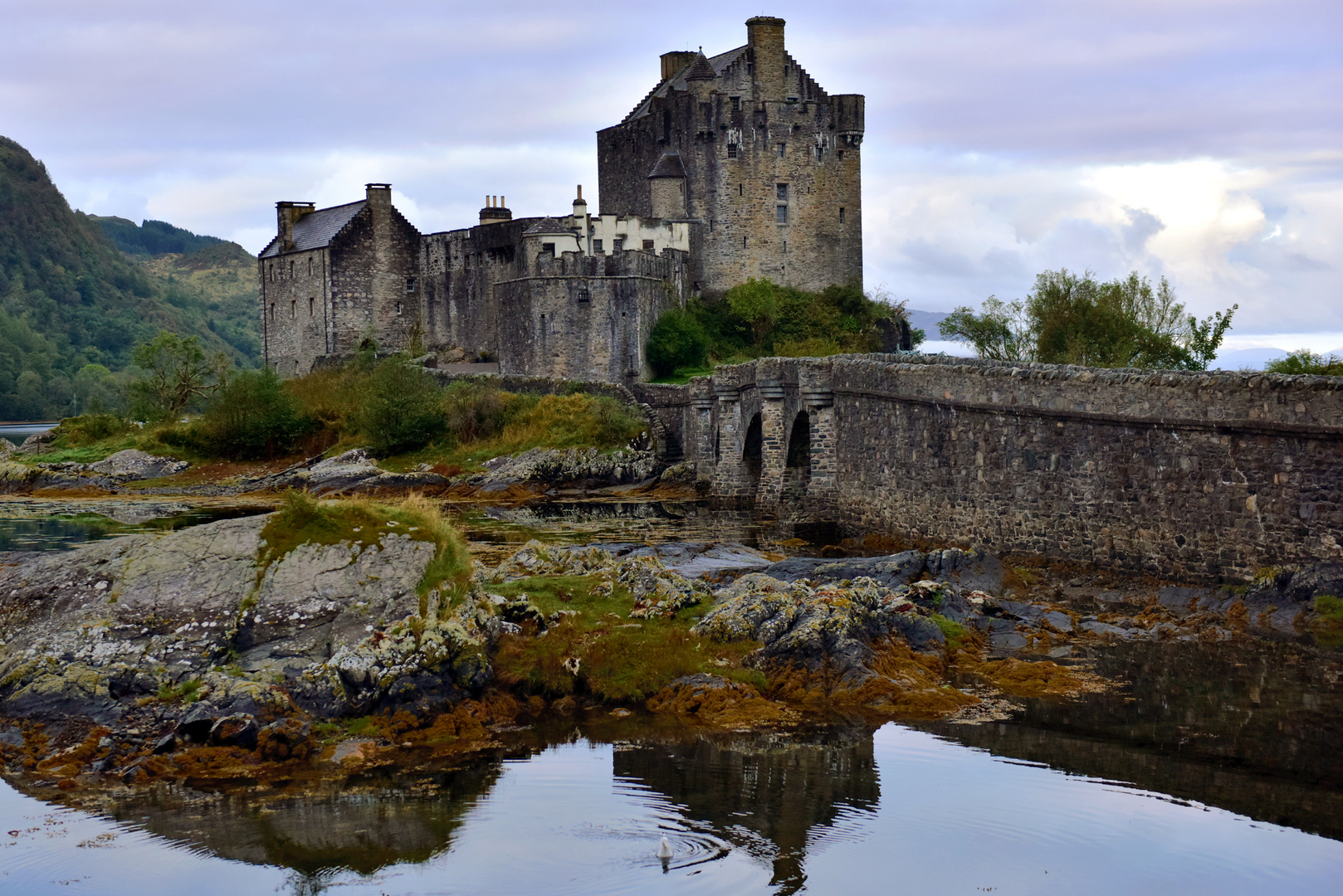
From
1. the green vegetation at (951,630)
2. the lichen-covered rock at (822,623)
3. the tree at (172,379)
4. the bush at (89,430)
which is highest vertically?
the tree at (172,379)

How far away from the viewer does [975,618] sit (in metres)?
18.4

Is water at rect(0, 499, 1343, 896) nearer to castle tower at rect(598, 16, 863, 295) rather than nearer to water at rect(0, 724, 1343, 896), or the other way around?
water at rect(0, 724, 1343, 896)

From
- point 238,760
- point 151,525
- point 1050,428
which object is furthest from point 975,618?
point 151,525

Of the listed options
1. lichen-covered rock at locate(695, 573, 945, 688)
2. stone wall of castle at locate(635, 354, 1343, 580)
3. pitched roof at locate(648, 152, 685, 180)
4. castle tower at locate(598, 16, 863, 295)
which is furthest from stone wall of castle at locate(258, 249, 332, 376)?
lichen-covered rock at locate(695, 573, 945, 688)

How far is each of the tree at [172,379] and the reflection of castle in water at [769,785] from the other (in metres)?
45.8

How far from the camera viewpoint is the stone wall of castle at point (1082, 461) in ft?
60.2

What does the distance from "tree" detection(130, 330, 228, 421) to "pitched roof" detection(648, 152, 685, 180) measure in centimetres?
1874

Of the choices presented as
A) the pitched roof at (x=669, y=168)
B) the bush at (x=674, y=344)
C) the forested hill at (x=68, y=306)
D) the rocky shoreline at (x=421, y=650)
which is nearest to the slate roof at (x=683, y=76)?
the pitched roof at (x=669, y=168)

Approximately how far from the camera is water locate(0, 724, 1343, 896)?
10.5 metres

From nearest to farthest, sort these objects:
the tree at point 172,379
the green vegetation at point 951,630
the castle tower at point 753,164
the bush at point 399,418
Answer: the green vegetation at point 951,630
the bush at point 399,418
the castle tower at point 753,164
the tree at point 172,379

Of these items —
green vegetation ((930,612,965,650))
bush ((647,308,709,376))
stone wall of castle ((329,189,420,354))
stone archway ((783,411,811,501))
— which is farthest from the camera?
stone wall of castle ((329,189,420,354))

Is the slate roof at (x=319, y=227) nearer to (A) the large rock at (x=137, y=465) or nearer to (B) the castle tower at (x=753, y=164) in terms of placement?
(B) the castle tower at (x=753, y=164)

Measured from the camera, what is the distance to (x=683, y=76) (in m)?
56.8

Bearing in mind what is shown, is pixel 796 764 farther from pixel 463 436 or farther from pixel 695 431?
pixel 463 436
